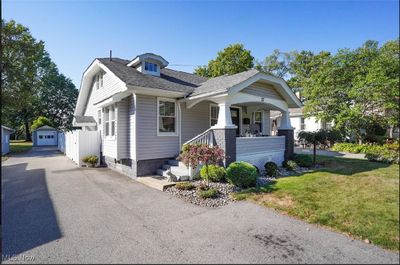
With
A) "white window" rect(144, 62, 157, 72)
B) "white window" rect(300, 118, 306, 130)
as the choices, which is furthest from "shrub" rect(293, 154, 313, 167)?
"white window" rect(300, 118, 306, 130)

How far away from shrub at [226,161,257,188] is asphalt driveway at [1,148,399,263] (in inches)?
46.1

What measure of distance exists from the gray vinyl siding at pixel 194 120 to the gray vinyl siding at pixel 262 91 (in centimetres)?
242

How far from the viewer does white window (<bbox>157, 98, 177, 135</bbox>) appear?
9.52m

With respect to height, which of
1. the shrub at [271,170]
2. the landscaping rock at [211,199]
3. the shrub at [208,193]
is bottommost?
the landscaping rock at [211,199]

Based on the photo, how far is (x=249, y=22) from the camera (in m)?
10.0

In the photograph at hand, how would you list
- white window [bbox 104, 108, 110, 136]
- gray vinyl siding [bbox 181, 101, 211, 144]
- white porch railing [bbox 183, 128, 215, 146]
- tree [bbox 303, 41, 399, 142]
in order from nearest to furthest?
white porch railing [bbox 183, 128, 215, 146] < gray vinyl siding [bbox 181, 101, 211, 144] < white window [bbox 104, 108, 110, 136] < tree [bbox 303, 41, 399, 142]

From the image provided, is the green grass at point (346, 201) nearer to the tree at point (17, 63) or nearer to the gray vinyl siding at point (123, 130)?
the gray vinyl siding at point (123, 130)

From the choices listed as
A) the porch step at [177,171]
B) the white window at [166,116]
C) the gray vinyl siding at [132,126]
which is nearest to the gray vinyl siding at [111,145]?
the gray vinyl siding at [132,126]

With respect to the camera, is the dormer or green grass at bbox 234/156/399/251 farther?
the dormer

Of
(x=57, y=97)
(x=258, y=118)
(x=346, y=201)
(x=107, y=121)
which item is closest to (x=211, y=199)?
(x=346, y=201)

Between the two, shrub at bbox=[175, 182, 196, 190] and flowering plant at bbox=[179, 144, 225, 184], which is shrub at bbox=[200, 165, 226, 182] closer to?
flowering plant at bbox=[179, 144, 225, 184]

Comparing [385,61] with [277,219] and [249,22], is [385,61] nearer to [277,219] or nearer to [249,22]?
[249,22]

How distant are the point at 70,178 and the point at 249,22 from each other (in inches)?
416

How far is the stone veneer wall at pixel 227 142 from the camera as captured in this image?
8117 mm
